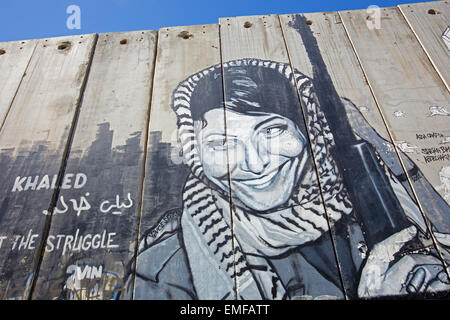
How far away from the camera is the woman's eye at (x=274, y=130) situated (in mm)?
3068

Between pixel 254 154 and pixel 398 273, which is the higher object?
pixel 254 154

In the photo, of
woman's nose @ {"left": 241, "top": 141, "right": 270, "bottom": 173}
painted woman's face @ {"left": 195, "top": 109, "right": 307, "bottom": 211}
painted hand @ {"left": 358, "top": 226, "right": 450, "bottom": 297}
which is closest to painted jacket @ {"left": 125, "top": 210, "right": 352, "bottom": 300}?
painted hand @ {"left": 358, "top": 226, "right": 450, "bottom": 297}

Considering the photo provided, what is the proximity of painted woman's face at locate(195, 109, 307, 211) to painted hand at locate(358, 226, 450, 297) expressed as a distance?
0.78m

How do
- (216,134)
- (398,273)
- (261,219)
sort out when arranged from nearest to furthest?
(398,273), (261,219), (216,134)

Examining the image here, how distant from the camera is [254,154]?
2957 mm

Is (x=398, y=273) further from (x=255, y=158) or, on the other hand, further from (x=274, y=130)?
(x=274, y=130)

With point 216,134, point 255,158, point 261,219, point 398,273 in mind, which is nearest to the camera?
point 398,273

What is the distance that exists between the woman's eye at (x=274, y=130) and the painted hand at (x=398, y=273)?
124 centimetres

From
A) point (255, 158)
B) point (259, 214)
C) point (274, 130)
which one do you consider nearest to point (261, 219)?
point (259, 214)

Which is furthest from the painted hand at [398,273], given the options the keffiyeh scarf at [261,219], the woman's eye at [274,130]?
the woman's eye at [274,130]

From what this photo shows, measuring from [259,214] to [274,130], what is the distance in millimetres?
859

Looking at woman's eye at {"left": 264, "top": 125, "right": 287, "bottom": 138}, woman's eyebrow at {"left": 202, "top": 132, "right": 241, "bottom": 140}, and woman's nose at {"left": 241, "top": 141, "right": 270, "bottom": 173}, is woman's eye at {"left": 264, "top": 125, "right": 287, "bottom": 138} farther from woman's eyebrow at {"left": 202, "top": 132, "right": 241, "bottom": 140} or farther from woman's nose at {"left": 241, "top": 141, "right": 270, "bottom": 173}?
woman's eyebrow at {"left": 202, "top": 132, "right": 241, "bottom": 140}
